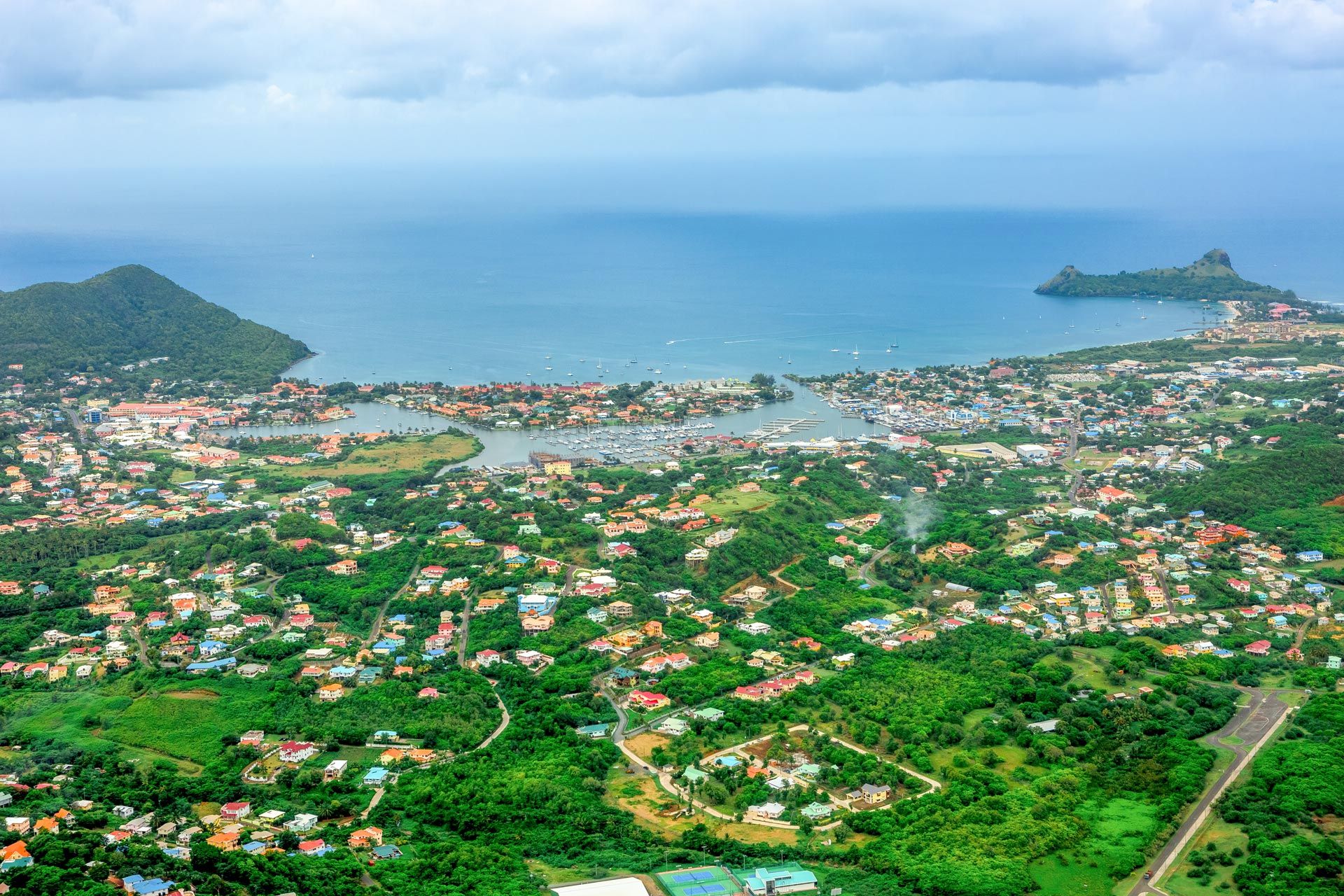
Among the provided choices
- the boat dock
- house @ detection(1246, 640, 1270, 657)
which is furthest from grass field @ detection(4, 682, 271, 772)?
the boat dock

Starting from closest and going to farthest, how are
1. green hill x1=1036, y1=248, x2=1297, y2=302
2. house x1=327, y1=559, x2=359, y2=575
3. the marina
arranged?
house x1=327, y1=559, x2=359, y2=575 < the marina < green hill x1=1036, y1=248, x2=1297, y2=302

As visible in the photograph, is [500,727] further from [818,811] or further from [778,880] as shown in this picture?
[778,880]

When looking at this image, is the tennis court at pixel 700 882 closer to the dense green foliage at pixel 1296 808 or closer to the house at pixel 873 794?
the house at pixel 873 794

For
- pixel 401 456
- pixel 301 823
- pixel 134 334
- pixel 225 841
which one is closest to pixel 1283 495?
pixel 401 456

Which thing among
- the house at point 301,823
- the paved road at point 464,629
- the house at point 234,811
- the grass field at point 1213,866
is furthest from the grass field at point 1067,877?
the paved road at point 464,629

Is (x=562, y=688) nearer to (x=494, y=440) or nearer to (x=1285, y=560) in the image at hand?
(x=1285, y=560)

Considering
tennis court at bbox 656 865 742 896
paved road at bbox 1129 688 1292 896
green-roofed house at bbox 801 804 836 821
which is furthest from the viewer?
green-roofed house at bbox 801 804 836 821

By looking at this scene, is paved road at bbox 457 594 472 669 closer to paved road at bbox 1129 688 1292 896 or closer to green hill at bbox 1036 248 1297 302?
paved road at bbox 1129 688 1292 896
